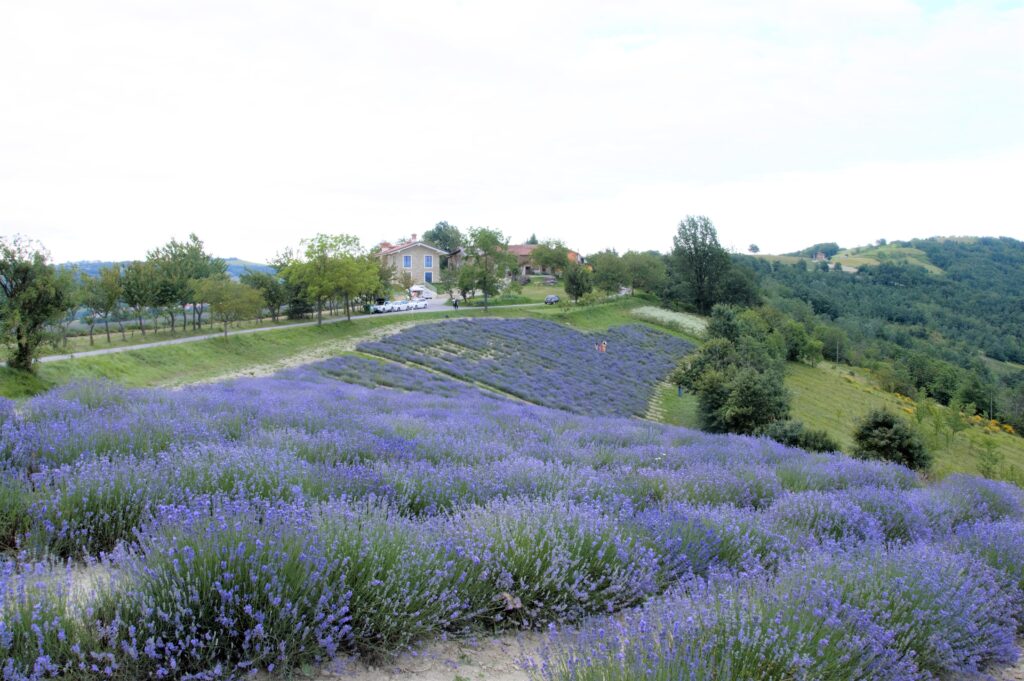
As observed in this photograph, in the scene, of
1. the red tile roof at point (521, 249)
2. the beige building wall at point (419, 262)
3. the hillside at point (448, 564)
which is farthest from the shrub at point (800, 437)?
the red tile roof at point (521, 249)

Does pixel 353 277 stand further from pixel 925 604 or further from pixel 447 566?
pixel 925 604

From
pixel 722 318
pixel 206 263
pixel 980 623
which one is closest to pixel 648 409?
pixel 722 318

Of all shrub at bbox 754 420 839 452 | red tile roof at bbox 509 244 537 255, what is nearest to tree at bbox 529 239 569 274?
red tile roof at bbox 509 244 537 255

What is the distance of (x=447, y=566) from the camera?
10.2ft

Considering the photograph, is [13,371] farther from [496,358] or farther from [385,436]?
[496,358]

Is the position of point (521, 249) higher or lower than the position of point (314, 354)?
higher

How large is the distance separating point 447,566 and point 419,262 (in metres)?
84.8

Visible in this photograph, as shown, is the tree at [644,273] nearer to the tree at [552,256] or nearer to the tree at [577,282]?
the tree at [552,256]

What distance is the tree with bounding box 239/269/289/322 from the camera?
40438 mm

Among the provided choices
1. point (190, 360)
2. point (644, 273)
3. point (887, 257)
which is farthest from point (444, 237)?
point (887, 257)

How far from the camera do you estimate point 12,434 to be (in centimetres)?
485

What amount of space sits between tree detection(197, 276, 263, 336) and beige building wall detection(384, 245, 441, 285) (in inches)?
2014

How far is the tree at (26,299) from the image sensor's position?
1559cm

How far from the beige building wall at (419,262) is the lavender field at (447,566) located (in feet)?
262
